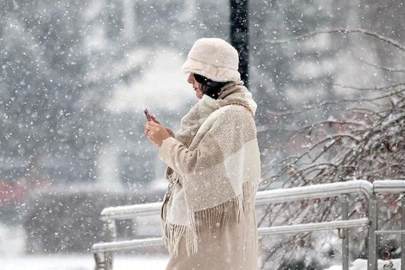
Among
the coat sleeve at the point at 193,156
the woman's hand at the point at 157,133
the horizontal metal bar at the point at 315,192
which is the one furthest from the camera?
the horizontal metal bar at the point at 315,192

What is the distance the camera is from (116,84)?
15.9 m

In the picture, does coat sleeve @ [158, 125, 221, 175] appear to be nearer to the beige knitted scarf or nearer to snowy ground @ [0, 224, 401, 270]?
the beige knitted scarf

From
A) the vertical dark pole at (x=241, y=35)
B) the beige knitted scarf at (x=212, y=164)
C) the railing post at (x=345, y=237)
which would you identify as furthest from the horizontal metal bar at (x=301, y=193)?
the beige knitted scarf at (x=212, y=164)

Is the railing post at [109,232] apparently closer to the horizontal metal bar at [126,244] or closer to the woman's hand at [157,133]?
the horizontal metal bar at [126,244]

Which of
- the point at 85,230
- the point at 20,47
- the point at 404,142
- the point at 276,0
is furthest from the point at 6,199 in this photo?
the point at 404,142

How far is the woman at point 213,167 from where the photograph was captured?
135 inches

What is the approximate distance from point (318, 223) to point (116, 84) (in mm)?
10959

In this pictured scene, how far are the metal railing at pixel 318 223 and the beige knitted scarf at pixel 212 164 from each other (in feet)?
5.34

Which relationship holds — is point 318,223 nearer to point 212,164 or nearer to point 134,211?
point 134,211

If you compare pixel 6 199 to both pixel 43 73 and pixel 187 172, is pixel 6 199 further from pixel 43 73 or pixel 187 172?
pixel 187 172

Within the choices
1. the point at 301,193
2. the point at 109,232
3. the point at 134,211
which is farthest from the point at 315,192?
the point at 109,232

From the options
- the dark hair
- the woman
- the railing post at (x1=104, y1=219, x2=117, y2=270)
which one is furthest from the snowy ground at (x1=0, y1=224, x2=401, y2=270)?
the dark hair

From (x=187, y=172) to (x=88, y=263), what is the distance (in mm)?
10554

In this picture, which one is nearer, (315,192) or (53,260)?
(315,192)
